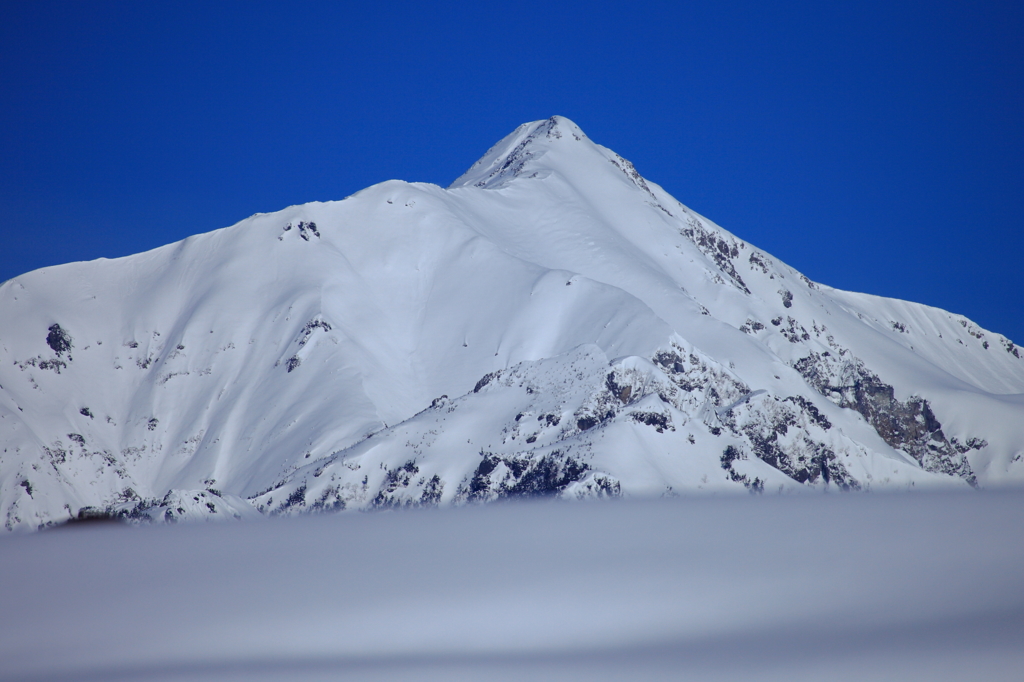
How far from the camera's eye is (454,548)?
6.68m

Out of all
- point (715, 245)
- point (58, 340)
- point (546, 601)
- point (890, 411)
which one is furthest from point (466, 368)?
point (546, 601)

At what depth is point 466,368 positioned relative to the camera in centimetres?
6981

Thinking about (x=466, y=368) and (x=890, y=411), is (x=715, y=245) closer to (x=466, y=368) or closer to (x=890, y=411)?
(x=890, y=411)

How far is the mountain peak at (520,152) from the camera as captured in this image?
106000 mm

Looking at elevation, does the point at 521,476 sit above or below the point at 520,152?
below

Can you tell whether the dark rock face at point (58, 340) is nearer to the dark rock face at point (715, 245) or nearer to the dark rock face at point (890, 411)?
the dark rock face at point (715, 245)

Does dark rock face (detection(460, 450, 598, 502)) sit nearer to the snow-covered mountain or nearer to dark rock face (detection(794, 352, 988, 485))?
the snow-covered mountain

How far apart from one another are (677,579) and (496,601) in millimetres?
1225

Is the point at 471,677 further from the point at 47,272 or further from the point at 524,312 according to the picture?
the point at 47,272

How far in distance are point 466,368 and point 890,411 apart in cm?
4476

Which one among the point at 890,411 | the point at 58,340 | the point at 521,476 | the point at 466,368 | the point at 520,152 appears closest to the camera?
the point at 521,476

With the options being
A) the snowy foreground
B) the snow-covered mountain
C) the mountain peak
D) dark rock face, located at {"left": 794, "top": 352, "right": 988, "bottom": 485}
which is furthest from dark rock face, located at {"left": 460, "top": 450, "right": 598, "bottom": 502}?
the mountain peak

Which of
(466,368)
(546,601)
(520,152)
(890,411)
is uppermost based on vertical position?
(520,152)

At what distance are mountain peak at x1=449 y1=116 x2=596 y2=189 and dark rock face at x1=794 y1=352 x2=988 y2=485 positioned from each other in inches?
1520
